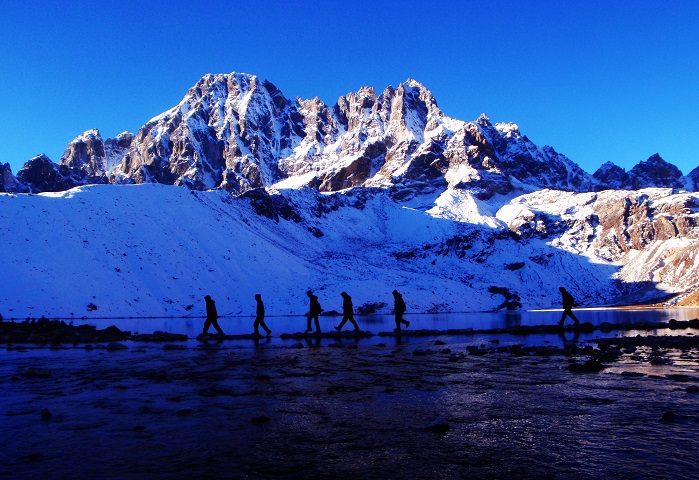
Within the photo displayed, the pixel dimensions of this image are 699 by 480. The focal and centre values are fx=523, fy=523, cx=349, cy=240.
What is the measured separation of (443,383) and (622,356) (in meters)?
7.71

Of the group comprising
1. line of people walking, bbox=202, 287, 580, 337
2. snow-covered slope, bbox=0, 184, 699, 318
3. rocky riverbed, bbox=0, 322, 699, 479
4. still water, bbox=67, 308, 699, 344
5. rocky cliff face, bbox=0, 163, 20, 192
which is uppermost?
rocky cliff face, bbox=0, 163, 20, 192

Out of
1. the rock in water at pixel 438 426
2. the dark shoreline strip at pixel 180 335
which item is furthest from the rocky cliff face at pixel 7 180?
the rock in water at pixel 438 426

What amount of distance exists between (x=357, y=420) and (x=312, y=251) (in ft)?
321

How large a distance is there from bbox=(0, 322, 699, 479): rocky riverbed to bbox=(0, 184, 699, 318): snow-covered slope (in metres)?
39.2

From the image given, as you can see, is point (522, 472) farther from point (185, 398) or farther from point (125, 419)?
point (185, 398)

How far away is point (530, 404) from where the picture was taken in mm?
8727

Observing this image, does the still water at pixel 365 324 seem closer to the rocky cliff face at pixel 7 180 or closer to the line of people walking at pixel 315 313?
the line of people walking at pixel 315 313

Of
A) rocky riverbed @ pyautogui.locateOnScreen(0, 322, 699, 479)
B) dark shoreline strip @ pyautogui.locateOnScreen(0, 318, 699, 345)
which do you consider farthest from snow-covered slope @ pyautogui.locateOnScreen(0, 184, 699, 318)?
rocky riverbed @ pyautogui.locateOnScreen(0, 322, 699, 479)

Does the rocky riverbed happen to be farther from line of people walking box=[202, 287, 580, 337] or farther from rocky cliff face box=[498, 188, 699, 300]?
rocky cliff face box=[498, 188, 699, 300]

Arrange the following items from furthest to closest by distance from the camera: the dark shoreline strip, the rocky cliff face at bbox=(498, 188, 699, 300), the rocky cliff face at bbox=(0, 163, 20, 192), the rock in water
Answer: the rocky cliff face at bbox=(0, 163, 20, 192) < the rocky cliff face at bbox=(498, 188, 699, 300) < the dark shoreline strip < the rock in water

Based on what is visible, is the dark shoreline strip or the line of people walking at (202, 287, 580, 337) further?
the line of people walking at (202, 287, 580, 337)

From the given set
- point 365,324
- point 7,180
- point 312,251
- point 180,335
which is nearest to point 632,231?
point 312,251

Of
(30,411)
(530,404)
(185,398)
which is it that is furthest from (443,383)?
(30,411)

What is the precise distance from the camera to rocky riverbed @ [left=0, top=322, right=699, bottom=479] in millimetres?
5766
